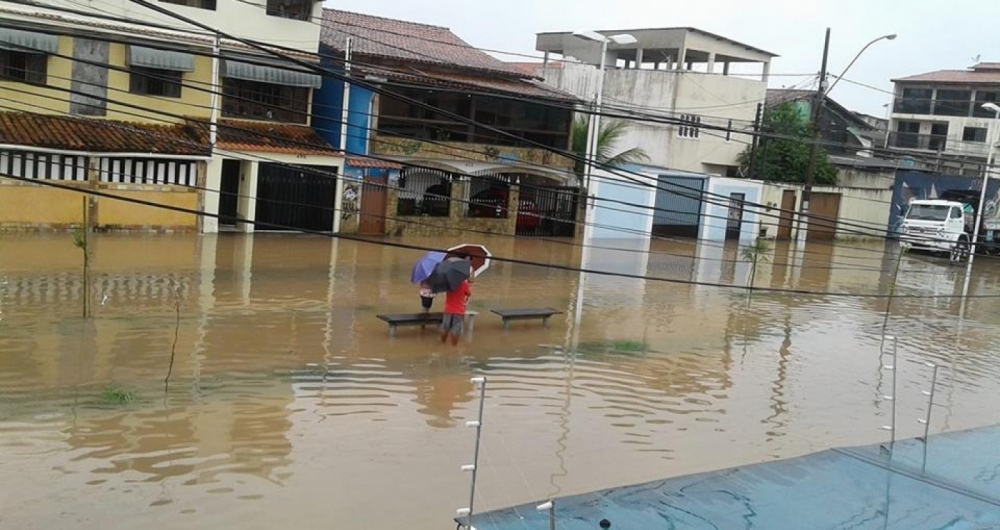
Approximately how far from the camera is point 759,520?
284 inches

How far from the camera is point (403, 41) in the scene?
32312 millimetres

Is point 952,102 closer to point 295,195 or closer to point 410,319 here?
point 295,195

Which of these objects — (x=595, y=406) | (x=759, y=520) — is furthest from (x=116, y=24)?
(x=759, y=520)

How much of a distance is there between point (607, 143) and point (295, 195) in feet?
40.6

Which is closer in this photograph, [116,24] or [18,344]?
[18,344]

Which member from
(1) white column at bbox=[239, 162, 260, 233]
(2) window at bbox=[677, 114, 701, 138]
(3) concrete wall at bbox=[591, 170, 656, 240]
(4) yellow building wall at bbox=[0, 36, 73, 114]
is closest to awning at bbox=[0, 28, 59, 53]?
(4) yellow building wall at bbox=[0, 36, 73, 114]

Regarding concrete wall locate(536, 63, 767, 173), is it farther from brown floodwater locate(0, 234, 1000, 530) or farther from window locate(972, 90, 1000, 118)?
window locate(972, 90, 1000, 118)

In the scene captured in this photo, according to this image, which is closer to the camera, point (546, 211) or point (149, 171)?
point (149, 171)

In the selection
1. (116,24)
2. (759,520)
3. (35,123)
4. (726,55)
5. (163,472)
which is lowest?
(163,472)

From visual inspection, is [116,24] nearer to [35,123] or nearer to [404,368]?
[35,123]

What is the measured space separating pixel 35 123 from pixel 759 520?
21.6m

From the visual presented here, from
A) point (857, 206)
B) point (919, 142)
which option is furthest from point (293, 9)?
point (919, 142)

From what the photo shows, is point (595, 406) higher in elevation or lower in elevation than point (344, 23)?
lower

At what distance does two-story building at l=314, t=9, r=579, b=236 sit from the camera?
95.7 ft
